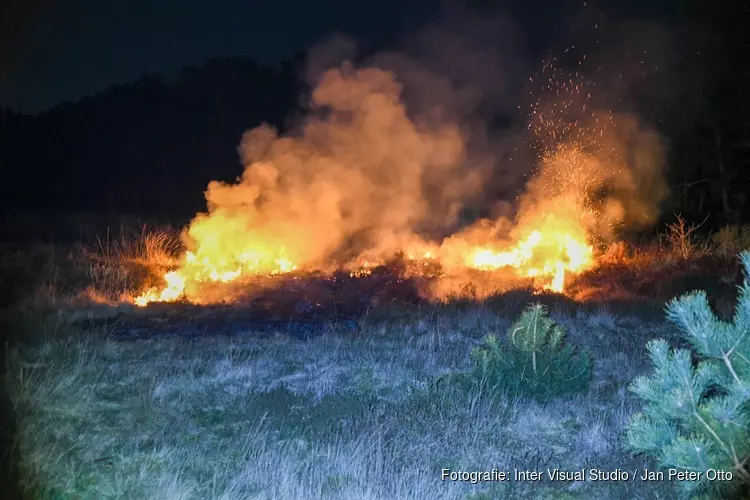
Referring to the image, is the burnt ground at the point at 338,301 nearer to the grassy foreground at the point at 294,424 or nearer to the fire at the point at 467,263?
the fire at the point at 467,263

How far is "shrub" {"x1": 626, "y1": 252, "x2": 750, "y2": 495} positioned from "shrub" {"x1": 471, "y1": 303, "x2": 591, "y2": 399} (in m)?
2.38

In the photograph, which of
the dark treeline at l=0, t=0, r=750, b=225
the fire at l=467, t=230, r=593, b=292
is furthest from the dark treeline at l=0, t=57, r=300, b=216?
the fire at l=467, t=230, r=593, b=292

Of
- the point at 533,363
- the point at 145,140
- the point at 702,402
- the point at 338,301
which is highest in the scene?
the point at 145,140

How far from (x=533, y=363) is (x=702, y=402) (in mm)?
2548

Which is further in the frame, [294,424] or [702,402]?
[294,424]

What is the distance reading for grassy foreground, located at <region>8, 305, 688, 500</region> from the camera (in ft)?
12.6

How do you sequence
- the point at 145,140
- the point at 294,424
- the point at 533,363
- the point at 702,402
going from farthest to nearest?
the point at 145,140 < the point at 533,363 < the point at 294,424 < the point at 702,402

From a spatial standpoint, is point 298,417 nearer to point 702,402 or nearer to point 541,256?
point 702,402

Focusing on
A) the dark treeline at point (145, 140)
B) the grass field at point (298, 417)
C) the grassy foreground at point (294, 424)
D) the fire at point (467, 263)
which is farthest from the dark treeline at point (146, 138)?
the grassy foreground at point (294, 424)

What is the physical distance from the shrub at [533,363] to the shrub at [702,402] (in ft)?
7.81

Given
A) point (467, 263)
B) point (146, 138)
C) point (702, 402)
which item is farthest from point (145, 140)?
point (702, 402)

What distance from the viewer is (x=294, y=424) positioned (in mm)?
4848

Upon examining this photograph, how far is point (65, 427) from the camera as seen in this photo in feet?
15.2

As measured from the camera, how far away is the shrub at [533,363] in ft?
18.4
